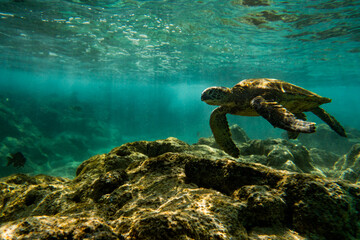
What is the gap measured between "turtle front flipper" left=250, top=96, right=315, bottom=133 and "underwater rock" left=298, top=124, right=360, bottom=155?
1633 cm

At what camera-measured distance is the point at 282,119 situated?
2.87m

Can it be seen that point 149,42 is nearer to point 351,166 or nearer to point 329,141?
point 351,166

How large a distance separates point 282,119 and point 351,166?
7809 millimetres

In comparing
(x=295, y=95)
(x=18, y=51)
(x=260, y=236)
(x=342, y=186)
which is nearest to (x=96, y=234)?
(x=260, y=236)

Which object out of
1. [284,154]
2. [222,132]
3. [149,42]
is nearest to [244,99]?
[222,132]

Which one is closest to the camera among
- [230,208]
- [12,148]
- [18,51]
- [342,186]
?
[230,208]

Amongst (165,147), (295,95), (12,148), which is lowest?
(12,148)

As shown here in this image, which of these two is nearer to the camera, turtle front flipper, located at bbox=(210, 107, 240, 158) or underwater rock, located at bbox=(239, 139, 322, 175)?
turtle front flipper, located at bbox=(210, 107, 240, 158)

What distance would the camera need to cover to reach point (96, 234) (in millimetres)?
1212

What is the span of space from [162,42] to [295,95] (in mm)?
14133

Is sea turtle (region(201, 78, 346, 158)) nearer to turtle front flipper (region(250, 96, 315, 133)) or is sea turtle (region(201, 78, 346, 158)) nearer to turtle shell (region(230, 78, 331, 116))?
turtle shell (region(230, 78, 331, 116))

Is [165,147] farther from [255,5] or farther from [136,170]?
[255,5]

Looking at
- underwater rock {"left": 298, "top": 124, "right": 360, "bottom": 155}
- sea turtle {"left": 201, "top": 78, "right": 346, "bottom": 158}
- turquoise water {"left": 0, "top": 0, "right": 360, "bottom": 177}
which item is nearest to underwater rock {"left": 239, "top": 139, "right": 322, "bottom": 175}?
sea turtle {"left": 201, "top": 78, "right": 346, "bottom": 158}

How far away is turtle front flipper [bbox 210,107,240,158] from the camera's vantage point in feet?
13.6
